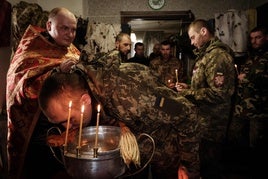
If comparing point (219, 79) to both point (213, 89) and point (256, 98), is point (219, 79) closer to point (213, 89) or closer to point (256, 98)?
point (213, 89)

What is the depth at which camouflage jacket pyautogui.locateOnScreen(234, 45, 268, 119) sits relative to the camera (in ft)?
11.2

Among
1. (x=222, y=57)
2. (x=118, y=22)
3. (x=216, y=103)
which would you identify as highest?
(x=118, y=22)

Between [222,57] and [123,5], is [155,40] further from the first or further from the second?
[222,57]

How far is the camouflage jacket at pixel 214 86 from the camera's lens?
2732 mm

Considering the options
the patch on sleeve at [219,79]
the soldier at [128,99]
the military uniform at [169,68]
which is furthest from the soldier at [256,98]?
the soldier at [128,99]

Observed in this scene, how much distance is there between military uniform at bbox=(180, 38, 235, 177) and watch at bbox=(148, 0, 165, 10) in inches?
103

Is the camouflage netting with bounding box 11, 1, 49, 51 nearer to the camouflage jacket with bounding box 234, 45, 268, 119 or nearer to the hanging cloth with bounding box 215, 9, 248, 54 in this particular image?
the camouflage jacket with bounding box 234, 45, 268, 119

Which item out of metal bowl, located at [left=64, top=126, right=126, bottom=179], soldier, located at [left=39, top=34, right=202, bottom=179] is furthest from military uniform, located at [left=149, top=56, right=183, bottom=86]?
metal bowl, located at [left=64, top=126, right=126, bottom=179]

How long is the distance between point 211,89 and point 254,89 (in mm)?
1034

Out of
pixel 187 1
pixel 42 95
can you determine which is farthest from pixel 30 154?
pixel 187 1

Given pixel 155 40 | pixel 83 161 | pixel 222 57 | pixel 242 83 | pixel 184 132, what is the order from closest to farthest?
1. pixel 83 161
2. pixel 184 132
3. pixel 222 57
4. pixel 242 83
5. pixel 155 40

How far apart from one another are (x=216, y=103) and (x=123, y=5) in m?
3.37

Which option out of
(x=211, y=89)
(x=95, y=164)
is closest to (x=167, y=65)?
(x=211, y=89)

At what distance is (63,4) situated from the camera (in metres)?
4.57
